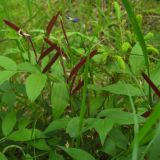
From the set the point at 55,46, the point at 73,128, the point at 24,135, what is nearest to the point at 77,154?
the point at 73,128

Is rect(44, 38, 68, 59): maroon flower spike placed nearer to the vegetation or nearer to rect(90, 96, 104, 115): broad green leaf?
the vegetation

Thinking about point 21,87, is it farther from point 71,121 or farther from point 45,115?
point 71,121

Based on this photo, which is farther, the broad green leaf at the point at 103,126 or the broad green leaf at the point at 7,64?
the broad green leaf at the point at 7,64

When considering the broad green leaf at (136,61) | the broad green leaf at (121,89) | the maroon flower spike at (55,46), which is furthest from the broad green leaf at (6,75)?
the broad green leaf at (136,61)

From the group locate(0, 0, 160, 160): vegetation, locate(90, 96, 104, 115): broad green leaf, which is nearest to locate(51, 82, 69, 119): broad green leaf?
locate(0, 0, 160, 160): vegetation

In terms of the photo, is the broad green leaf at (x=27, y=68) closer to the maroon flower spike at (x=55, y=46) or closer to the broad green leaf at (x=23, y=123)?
the maroon flower spike at (x=55, y=46)

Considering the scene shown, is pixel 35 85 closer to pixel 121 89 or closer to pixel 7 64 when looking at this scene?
pixel 7 64
